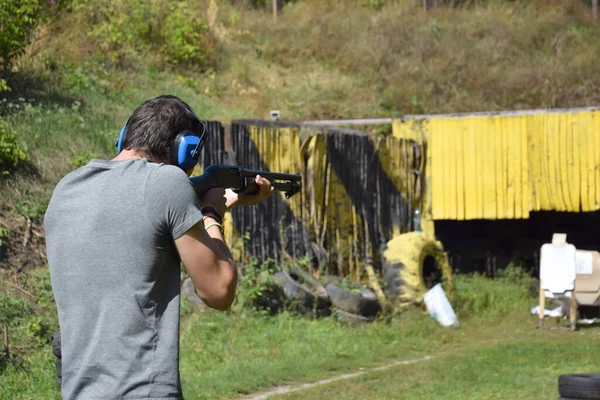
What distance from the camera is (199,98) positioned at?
17359 millimetres

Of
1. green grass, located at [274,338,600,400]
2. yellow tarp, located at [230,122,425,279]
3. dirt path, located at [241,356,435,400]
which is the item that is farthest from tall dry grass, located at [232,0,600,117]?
dirt path, located at [241,356,435,400]

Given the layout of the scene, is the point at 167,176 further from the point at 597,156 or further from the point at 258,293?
the point at 597,156

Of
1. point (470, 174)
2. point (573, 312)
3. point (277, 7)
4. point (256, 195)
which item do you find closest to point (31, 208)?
point (470, 174)

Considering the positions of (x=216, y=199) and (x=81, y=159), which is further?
(x=81, y=159)

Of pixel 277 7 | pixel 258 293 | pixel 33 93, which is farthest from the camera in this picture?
pixel 277 7

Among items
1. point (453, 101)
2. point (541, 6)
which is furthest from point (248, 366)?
point (541, 6)

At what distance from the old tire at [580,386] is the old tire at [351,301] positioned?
4745 millimetres

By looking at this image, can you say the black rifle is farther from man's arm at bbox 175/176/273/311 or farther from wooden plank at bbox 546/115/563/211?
wooden plank at bbox 546/115/563/211

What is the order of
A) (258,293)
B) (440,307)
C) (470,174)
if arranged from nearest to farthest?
(258,293) < (440,307) < (470,174)

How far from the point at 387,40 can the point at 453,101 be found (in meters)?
3.12

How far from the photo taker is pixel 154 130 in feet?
10.3

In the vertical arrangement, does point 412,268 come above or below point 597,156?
below

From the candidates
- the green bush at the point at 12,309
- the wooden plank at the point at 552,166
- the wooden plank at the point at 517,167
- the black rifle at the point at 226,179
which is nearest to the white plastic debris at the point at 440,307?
the wooden plank at the point at 517,167

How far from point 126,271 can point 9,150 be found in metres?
8.49
